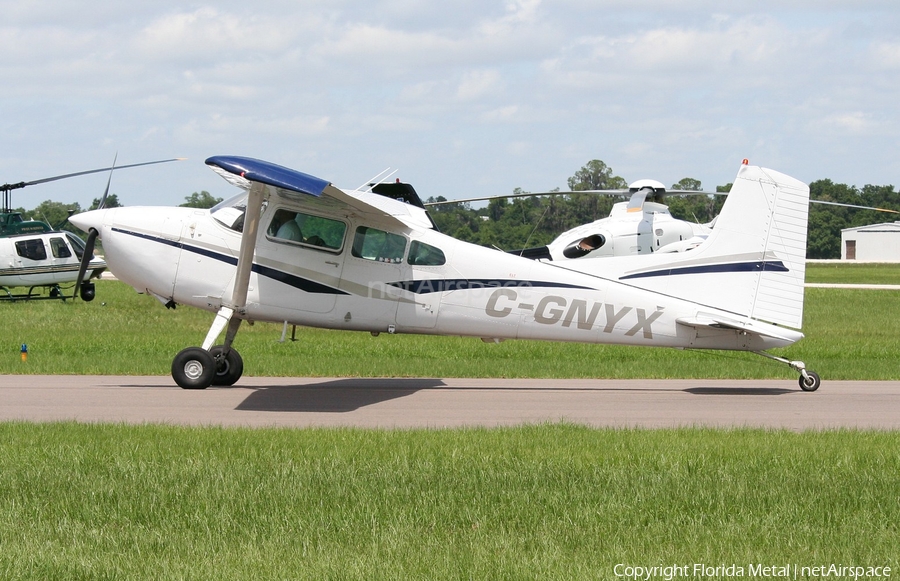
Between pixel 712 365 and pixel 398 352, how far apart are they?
18.5 ft

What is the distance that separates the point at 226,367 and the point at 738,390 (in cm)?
693

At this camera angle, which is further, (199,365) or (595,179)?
(595,179)

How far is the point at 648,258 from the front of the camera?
13.1m

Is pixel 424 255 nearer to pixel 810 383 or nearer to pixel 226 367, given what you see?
pixel 226 367

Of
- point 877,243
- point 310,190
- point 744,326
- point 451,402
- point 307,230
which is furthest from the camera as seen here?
point 877,243

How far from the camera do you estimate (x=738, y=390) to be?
45.0 feet

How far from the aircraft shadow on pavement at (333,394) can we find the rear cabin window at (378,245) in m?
1.76

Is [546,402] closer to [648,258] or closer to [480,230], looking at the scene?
[648,258]

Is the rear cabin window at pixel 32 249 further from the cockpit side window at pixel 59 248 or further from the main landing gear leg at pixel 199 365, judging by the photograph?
the main landing gear leg at pixel 199 365

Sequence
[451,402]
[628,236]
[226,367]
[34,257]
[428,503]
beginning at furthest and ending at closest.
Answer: [34,257], [628,236], [226,367], [451,402], [428,503]

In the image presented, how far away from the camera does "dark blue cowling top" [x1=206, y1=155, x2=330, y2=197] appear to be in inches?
419

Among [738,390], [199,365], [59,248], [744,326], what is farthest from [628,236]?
[59,248]

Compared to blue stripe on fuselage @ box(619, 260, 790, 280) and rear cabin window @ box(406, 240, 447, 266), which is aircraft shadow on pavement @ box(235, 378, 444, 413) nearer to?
rear cabin window @ box(406, 240, 447, 266)

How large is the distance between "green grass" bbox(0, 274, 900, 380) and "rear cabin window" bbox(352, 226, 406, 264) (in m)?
2.99
